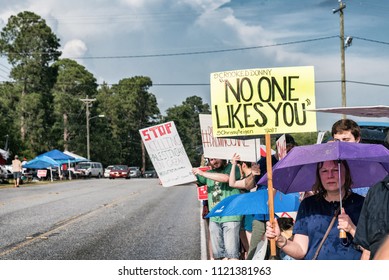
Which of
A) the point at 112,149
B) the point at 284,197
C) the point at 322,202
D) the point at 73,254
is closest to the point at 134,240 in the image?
the point at 73,254

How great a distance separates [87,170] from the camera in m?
49.6

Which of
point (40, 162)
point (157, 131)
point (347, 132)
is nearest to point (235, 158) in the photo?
point (157, 131)

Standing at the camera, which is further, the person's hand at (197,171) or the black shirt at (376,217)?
the person's hand at (197,171)

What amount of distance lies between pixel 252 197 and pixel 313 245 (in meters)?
1.45

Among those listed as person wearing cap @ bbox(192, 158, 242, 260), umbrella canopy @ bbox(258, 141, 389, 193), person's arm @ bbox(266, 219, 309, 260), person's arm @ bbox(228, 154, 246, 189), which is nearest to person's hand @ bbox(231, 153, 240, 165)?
person's arm @ bbox(228, 154, 246, 189)

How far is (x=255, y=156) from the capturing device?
603cm

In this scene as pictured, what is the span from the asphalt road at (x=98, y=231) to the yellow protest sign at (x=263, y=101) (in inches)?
181

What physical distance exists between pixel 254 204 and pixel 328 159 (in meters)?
1.41

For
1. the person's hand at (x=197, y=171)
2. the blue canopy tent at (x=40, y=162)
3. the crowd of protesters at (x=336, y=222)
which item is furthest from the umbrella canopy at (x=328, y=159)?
the blue canopy tent at (x=40, y=162)

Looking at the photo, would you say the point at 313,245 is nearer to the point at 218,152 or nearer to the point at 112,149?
the point at 218,152

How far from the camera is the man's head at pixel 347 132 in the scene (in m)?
4.30

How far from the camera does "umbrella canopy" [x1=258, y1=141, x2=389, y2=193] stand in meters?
3.71

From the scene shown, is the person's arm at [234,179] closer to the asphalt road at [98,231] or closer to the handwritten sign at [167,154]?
the handwritten sign at [167,154]
